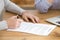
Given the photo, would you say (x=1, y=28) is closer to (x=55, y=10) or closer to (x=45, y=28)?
(x=45, y=28)

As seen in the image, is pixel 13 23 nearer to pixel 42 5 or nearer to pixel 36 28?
pixel 36 28

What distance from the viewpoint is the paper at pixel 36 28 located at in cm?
135

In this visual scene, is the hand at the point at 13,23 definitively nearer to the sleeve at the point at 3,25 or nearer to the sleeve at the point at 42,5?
the sleeve at the point at 3,25

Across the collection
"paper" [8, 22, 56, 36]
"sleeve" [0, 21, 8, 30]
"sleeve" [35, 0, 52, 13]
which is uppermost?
"sleeve" [35, 0, 52, 13]

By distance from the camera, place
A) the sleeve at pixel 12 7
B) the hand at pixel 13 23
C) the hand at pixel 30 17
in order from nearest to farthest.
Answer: the hand at pixel 13 23, the hand at pixel 30 17, the sleeve at pixel 12 7

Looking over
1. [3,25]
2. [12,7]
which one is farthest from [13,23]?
[12,7]

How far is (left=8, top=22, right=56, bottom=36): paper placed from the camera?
1.35 meters

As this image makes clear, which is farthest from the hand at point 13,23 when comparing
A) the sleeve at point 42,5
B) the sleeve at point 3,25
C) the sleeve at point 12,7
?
the sleeve at point 42,5

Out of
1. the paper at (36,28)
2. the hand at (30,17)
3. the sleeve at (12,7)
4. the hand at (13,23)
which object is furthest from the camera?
the sleeve at (12,7)

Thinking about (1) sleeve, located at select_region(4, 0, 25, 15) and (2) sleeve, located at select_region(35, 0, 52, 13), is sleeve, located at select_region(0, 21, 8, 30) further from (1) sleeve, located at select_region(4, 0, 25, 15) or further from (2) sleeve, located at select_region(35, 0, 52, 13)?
(2) sleeve, located at select_region(35, 0, 52, 13)

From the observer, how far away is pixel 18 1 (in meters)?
2.62

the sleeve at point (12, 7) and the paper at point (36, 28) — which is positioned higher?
the sleeve at point (12, 7)

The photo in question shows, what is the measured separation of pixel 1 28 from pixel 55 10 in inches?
29.0

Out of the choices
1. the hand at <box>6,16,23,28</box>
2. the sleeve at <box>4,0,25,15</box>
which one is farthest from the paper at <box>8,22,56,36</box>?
the sleeve at <box>4,0,25,15</box>
